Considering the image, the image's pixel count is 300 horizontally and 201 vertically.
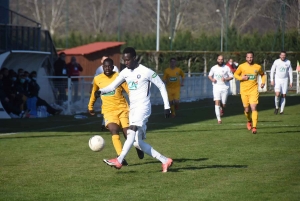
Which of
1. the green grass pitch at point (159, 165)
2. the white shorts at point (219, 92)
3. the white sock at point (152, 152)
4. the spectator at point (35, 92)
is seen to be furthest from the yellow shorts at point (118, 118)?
the spectator at point (35, 92)

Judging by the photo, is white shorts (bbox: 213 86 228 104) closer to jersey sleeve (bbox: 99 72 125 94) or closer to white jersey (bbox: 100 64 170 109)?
jersey sleeve (bbox: 99 72 125 94)

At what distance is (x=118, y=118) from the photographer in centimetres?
1223

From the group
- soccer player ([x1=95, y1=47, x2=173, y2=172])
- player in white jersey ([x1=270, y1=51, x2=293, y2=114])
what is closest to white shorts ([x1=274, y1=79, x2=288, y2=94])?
player in white jersey ([x1=270, y1=51, x2=293, y2=114])

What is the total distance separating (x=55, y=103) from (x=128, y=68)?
15357 millimetres

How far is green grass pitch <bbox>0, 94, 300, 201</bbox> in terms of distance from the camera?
31.0 feet

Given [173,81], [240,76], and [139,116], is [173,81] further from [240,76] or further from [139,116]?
[139,116]

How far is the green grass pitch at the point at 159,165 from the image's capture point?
31.0 ft

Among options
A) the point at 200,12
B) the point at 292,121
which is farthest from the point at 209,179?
the point at 200,12

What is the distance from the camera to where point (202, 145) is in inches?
606

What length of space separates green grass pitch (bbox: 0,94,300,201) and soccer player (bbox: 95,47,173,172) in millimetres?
309

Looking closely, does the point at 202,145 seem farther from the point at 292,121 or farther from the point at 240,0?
the point at 240,0

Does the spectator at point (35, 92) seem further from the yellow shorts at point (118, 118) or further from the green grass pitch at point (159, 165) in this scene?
the yellow shorts at point (118, 118)

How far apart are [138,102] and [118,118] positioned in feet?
3.55

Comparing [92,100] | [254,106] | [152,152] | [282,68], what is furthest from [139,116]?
[282,68]
